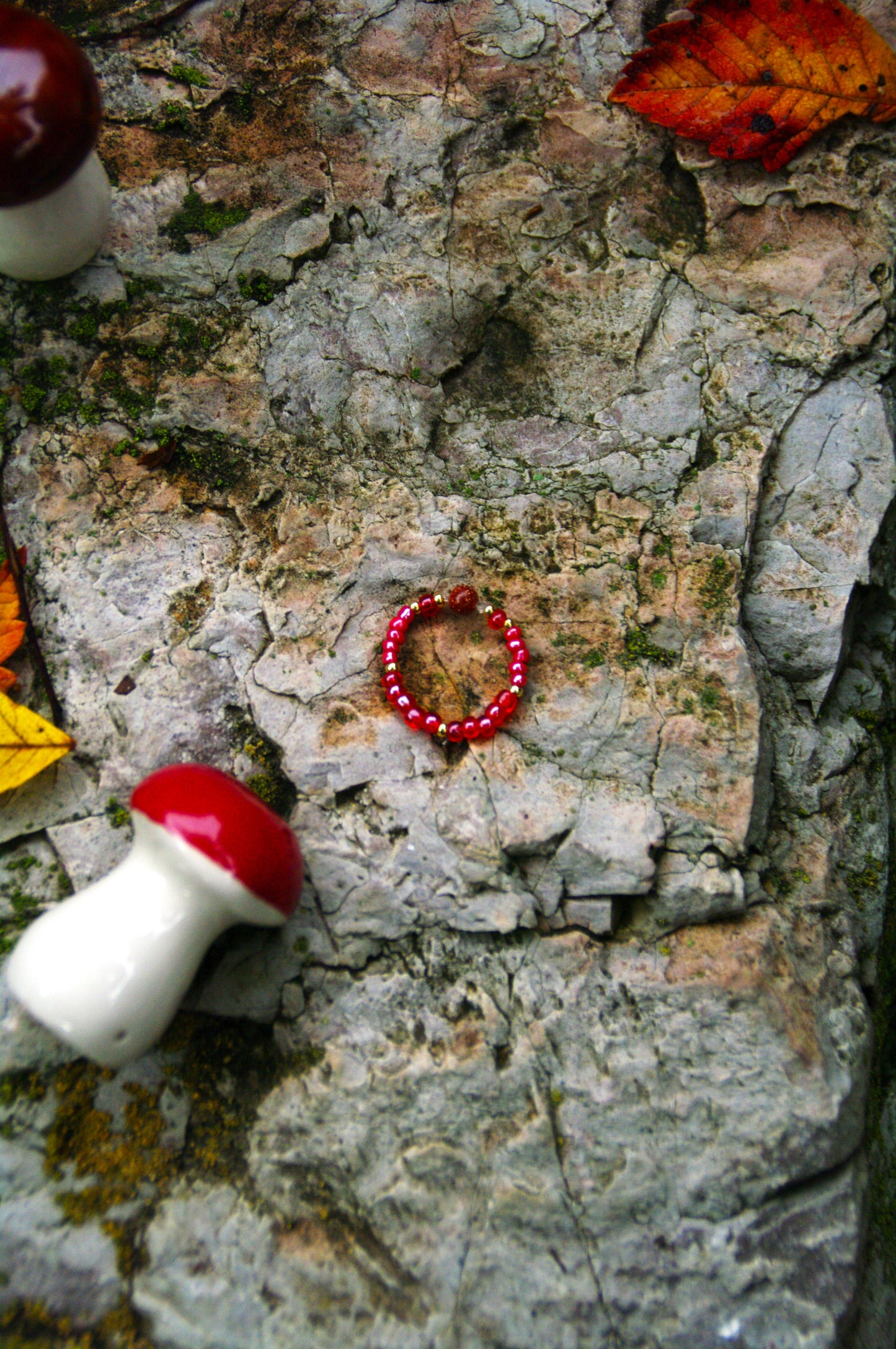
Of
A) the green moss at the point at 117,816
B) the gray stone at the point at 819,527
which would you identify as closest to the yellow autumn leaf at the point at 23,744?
the green moss at the point at 117,816

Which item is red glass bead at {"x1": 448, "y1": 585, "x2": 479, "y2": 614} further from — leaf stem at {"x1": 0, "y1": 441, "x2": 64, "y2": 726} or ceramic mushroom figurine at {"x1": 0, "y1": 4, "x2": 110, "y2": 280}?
ceramic mushroom figurine at {"x1": 0, "y1": 4, "x2": 110, "y2": 280}

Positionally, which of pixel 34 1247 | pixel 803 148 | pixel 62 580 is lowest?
pixel 34 1247

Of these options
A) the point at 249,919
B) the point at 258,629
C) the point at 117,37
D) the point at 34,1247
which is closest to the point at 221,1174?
the point at 34,1247

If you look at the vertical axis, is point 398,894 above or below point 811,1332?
above

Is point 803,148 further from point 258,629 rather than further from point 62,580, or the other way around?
point 62,580

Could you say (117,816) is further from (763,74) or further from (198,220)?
(763,74)

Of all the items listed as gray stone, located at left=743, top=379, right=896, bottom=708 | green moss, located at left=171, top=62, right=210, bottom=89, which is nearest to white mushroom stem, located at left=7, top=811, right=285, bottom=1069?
gray stone, located at left=743, top=379, right=896, bottom=708
